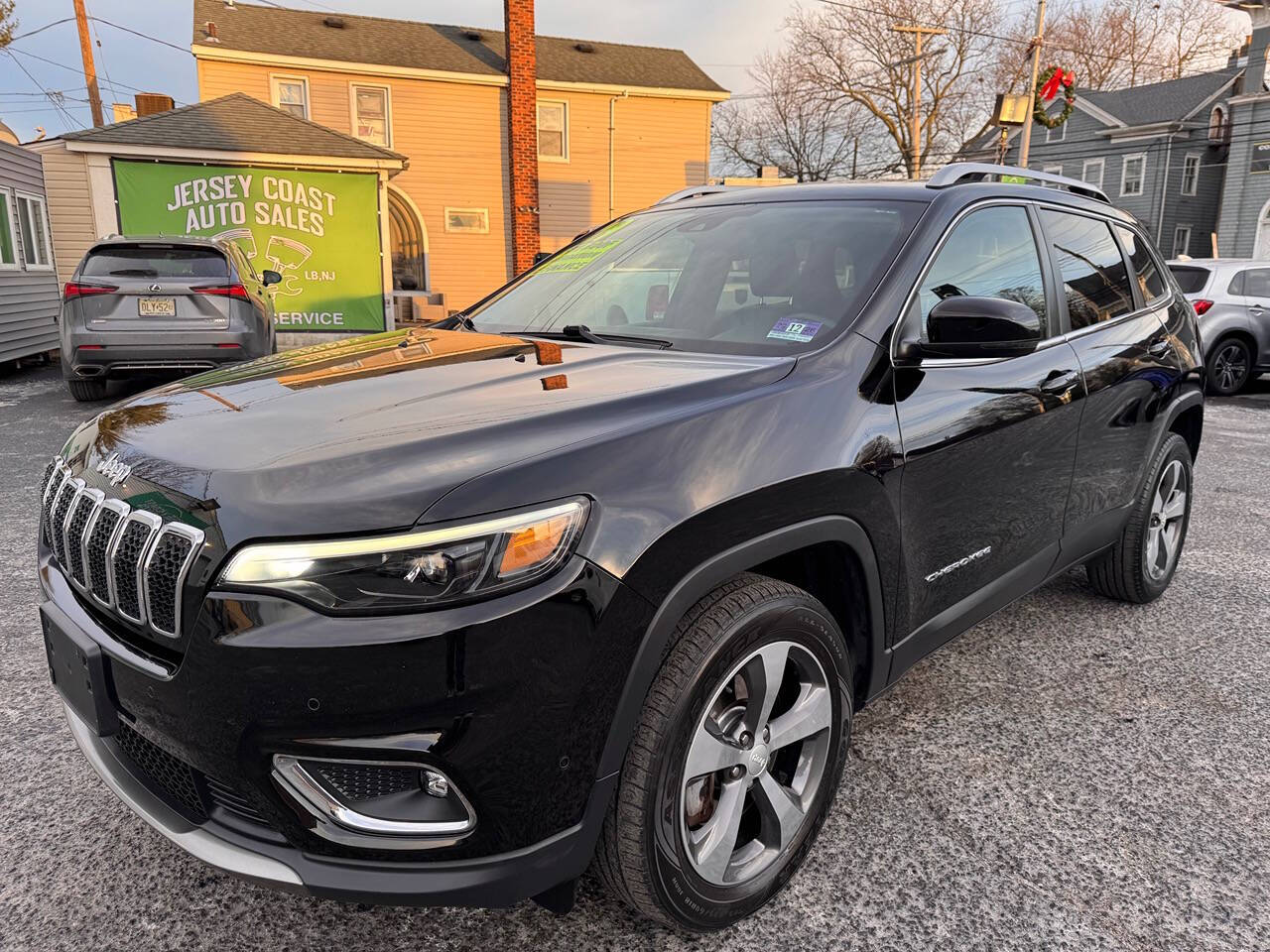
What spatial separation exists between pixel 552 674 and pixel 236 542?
0.61 meters

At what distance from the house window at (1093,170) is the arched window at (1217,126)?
378 cm

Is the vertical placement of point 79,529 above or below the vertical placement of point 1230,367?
above

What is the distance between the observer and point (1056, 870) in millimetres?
2332

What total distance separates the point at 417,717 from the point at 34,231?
1648cm

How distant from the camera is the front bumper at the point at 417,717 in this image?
1.54 meters

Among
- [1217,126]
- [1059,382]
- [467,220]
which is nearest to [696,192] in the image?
[1059,382]

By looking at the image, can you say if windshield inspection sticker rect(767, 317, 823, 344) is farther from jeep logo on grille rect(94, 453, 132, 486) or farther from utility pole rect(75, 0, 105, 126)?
utility pole rect(75, 0, 105, 126)

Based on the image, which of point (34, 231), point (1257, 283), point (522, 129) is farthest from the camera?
point (522, 129)

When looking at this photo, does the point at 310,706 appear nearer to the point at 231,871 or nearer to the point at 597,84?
the point at 231,871

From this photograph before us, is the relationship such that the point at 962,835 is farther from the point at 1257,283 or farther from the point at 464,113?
the point at 464,113

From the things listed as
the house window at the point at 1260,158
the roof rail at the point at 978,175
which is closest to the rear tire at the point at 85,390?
the roof rail at the point at 978,175

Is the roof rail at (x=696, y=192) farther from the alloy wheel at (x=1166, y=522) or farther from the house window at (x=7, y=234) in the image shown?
the house window at (x=7, y=234)

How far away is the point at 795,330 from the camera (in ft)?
8.14

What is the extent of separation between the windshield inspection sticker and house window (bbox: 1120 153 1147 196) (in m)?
40.8
